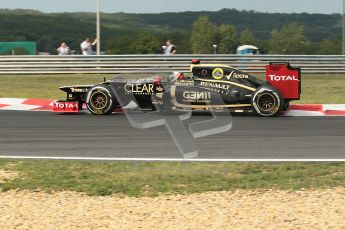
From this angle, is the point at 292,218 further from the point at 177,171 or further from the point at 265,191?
the point at 177,171

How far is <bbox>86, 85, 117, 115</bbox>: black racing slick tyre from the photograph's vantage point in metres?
12.9

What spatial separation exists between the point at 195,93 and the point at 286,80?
1885 mm

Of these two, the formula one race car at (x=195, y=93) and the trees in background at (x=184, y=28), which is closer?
the formula one race car at (x=195, y=93)

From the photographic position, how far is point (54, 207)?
598 cm

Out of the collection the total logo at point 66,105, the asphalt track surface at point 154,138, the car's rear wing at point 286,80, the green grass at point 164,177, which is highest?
the car's rear wing at point 286,80

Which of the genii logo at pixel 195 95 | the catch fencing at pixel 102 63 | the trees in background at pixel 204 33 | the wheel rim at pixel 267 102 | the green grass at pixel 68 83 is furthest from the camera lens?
the trees in background at pixel 204 33

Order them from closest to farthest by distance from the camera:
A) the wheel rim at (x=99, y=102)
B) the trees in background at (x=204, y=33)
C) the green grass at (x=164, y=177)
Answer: the green grass at (x=164, y=177), the wheel rim at (x=99, y=102), the trees in background at (x=204, y=33)

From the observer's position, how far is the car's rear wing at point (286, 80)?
13.1 meters

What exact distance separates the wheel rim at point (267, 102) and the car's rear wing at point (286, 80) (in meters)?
0.44

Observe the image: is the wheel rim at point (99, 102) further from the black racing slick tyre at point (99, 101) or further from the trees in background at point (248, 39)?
the trees in background at point (248, 39)

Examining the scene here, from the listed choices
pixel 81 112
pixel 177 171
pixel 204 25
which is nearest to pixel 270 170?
pixel 177 171

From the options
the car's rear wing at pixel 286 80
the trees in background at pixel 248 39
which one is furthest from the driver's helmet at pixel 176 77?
the trees in background at pixel 248 39

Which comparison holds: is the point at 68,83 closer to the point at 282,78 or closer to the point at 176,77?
the point at 176,77

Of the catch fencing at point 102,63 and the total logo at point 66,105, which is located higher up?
the catch fencing at point 102,63
